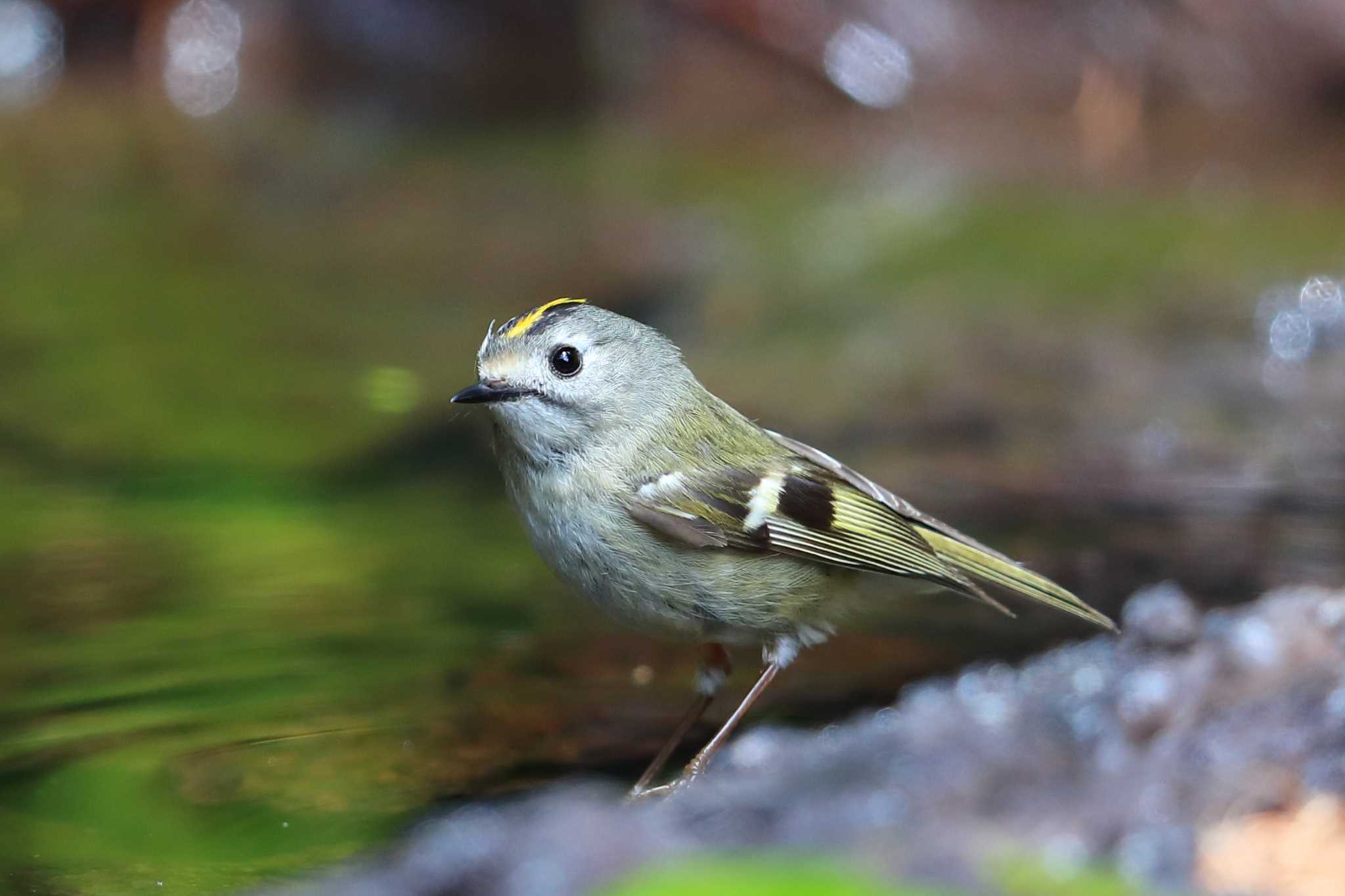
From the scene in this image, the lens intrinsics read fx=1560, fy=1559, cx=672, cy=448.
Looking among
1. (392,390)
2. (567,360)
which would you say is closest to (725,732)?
(567,360)

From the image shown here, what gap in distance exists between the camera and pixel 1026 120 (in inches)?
440

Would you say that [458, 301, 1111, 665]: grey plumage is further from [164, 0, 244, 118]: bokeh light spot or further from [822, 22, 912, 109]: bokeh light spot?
[164, 0, 244, 118]: bokeh light spot

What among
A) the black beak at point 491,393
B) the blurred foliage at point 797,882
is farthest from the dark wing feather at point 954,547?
the blurred foliage at point 797,882

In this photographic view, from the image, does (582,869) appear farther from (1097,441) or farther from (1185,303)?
(1185,303)

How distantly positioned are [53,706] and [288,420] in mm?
2274

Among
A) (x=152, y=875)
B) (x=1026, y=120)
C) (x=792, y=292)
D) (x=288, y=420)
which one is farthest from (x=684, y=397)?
(x=1026, y=120)

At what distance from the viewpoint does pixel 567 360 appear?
2945mm

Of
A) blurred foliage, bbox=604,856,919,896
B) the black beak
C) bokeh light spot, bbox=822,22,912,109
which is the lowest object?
blurred foliage, bbox=604,856,919,896

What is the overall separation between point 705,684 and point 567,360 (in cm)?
77

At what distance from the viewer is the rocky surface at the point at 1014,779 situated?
1.49 m

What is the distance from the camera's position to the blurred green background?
333 cm

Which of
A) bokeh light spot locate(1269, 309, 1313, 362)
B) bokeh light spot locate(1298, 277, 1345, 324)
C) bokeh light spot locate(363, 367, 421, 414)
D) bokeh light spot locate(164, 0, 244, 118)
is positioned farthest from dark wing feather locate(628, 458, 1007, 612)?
bokeh light spot locate(164, 0, 244, 118)

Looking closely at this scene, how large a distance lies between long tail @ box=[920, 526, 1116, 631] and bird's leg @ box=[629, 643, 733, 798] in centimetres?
50

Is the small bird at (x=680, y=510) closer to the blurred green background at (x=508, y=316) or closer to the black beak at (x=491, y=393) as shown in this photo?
the black beak at (x=491, y=393)
